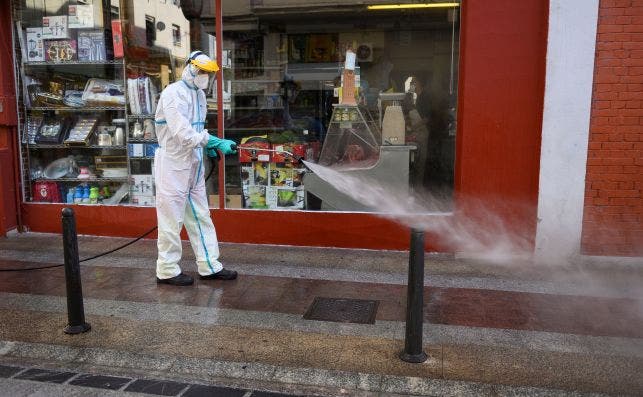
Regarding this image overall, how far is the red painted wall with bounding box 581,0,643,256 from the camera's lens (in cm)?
596

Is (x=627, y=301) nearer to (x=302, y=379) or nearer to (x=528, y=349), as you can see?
(x=528, y=349)

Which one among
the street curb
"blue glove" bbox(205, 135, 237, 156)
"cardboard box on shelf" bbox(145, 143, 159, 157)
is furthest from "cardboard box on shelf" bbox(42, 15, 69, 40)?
the street curb

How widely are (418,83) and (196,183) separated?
3183mm

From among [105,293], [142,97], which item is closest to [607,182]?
[105,293]

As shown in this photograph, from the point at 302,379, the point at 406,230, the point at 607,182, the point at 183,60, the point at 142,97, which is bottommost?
the point at 302,379

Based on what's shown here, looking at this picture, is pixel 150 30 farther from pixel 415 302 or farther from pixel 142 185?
pixel 415 302

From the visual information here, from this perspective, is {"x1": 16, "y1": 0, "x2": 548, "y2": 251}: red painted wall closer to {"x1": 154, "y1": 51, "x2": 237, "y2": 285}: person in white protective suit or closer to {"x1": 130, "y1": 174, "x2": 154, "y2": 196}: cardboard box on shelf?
{"x1": 154, "y1": 51, "x2": 237, "y2": 285}: person in white protective suit

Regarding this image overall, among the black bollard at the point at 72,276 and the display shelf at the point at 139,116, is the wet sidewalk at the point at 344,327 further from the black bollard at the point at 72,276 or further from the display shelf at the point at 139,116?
the display shelf at the point at 139,116

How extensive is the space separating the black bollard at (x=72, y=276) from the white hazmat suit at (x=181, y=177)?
1.14 m

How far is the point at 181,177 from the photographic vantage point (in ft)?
18.1

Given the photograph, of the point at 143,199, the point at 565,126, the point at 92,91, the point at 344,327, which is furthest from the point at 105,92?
the point at 565,126

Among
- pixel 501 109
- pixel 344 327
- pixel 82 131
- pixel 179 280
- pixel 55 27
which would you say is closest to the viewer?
pixel 344 327

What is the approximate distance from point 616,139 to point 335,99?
10.8 feet

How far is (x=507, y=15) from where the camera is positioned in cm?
621
